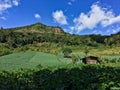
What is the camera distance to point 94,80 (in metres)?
19.0

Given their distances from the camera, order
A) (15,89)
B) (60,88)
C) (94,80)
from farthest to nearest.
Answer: (15,89) → (94,80) → (60,88)

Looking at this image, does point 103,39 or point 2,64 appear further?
point 103,39

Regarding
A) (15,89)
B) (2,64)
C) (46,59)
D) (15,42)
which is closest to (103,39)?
(15,42)

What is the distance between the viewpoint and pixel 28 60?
227 ft

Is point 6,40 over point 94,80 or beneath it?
over

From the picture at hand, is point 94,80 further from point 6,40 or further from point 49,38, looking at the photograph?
point 49,38

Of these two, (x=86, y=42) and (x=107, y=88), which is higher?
(x=86, y=42)

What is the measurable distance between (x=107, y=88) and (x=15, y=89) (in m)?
7.98

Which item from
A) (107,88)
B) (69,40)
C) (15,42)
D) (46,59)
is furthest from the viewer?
(69,40)

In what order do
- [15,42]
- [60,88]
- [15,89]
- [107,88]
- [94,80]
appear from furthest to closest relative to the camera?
[15,42]
[15,89]
[94,80]
[60,88]
[107,88]

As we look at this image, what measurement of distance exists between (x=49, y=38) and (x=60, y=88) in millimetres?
140165

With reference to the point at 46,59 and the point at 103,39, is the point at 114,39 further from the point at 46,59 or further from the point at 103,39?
the point at 46,59

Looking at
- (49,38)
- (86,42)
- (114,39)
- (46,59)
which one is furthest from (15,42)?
(46,59)

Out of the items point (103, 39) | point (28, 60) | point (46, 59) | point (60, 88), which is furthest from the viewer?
point (103, 39)
